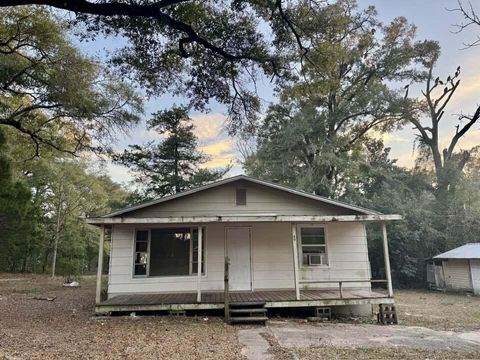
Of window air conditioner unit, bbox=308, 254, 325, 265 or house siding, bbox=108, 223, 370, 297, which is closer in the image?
house siding, bbox=108, 223, 370, 297

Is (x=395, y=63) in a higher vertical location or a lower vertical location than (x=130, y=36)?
higher

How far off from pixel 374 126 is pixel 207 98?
61.7 ft

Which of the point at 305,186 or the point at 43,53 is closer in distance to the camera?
the point at 43,53

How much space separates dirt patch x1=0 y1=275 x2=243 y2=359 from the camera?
5.76 m

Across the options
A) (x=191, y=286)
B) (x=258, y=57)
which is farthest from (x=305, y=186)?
(x=258, y=57)

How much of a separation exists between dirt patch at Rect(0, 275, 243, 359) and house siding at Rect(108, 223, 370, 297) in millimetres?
1628

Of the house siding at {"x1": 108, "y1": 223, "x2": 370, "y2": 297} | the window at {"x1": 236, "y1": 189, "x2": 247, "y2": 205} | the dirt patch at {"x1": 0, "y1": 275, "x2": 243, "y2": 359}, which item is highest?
the window at {"x1": 236, "y1": 189, "x2": 247, "y2": 205}

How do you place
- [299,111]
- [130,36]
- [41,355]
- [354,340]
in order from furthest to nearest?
[299,111] → [130,36] → [354,340] → [41,355]

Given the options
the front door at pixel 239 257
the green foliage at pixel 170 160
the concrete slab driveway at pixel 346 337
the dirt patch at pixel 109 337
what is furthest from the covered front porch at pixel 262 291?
the green foliage at pixel 170 160

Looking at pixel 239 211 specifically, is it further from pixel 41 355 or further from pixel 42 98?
pixel 42 98

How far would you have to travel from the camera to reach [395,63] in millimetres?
23031

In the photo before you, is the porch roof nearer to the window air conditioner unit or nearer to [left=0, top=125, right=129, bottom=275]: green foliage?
the window air conditioner unit

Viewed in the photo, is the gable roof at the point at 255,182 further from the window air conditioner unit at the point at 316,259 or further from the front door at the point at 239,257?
the window air conditioner unit at the point at 316,259

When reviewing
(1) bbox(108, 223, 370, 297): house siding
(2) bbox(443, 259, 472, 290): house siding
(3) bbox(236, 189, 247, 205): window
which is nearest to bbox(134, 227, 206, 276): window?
(1) bbox(108, 223, 370, 297): house siding
